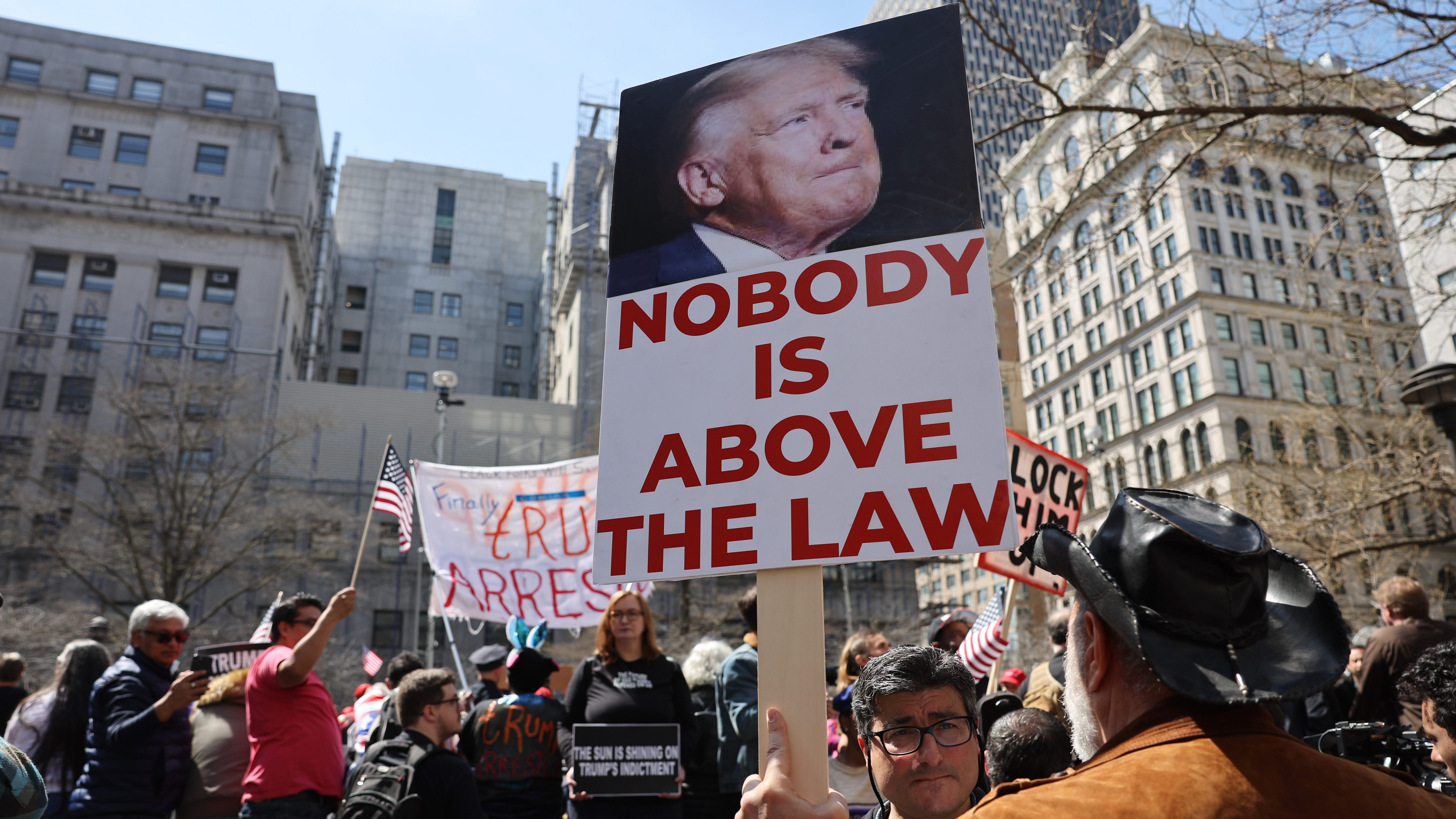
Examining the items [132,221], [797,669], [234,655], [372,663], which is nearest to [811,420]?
[797,669]

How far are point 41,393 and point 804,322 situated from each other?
51.1 meters

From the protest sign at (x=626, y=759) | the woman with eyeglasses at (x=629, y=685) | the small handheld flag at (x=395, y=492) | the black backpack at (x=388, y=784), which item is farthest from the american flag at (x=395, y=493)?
the black backpack at (x=388, y=784)

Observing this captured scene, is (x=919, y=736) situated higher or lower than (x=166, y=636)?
lower

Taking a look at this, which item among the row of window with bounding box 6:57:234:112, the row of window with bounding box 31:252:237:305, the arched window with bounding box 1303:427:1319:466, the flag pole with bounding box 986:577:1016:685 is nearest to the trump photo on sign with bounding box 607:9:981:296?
the flag pole with bounding box 986:577:1016:685

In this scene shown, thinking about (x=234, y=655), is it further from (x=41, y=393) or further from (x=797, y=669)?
(x=41, y=393)

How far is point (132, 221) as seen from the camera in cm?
4822

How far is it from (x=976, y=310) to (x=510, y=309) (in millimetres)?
68649

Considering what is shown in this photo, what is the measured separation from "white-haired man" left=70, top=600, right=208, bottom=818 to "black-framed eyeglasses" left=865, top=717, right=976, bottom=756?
3681 millimetres

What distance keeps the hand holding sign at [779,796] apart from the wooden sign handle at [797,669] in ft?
0.06

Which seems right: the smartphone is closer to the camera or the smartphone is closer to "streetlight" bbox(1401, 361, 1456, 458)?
the camera

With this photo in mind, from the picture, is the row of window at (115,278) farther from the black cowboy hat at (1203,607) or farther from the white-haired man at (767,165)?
the black cowboy hat at (1203,607)

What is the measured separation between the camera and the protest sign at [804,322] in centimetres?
260

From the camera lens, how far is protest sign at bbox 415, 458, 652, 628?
9727 mm

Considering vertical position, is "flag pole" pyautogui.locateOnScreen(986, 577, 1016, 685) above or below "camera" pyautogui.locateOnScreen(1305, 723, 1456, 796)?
above
